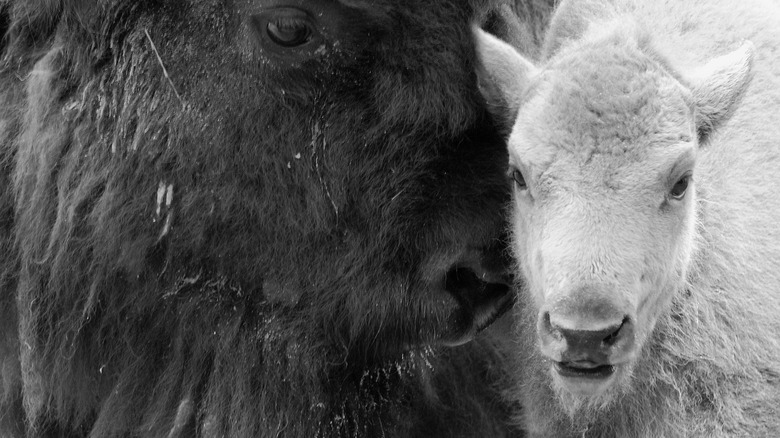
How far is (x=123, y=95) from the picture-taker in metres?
5.03

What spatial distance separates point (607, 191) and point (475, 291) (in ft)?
3.37

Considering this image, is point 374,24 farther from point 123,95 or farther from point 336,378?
point 336,378

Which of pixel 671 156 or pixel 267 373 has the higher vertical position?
pixel 671 156

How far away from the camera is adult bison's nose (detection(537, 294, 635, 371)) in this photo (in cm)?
384

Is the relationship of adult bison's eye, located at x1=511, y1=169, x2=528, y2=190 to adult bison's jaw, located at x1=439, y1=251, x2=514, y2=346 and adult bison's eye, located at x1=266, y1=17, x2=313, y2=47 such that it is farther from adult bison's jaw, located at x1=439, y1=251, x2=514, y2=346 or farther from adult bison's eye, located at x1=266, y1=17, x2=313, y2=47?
adult bison's eye, located at x1=266, y1=17, x2=313, y2=47

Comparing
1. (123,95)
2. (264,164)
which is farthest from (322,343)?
(123,95)

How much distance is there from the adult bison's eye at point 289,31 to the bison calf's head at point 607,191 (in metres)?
0.84

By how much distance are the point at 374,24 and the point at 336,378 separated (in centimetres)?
143

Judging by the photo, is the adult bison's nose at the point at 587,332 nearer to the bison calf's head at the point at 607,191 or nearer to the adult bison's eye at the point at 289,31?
the bison calf's head at the point at 607,191

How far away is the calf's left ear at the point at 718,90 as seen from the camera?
14.2ft

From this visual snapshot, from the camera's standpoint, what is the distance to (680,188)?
417cm

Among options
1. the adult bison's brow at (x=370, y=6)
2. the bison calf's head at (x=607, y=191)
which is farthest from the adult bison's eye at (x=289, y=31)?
the bison calf's head at (x=607, y=191)

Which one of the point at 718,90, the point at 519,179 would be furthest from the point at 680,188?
the point at 519,179

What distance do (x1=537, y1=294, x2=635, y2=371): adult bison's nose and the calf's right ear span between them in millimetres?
895
